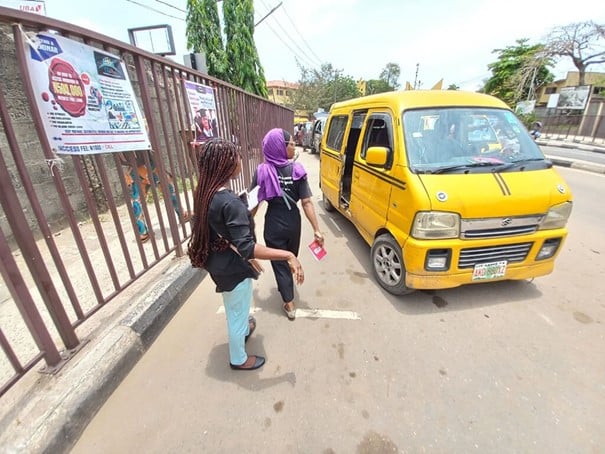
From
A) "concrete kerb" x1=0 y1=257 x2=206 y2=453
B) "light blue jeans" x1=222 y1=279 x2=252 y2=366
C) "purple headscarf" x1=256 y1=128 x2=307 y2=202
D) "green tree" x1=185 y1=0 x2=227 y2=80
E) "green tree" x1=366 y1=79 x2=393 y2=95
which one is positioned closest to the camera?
"concrete kerb" x1=0 y1=257 x2=206 y2=453

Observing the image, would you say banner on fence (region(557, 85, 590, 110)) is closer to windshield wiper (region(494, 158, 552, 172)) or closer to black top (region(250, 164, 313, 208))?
windshield wiper (region(494, 158, 552, 172))

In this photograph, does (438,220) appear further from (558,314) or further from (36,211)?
(36,211)

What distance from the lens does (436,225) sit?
7.79ft

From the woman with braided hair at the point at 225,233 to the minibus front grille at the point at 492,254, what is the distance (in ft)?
5.31

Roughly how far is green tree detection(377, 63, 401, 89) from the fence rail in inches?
2528

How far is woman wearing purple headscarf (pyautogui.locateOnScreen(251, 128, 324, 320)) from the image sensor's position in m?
2.31

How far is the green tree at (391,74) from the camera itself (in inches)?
2349

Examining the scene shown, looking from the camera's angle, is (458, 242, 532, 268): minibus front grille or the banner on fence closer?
(458, 242, 532, 268): minibus front grille

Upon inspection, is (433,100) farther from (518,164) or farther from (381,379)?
(381,379)

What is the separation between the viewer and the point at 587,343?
2271mm

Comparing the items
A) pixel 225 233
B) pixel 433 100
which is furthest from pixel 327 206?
pixel 225 233

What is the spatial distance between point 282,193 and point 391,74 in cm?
6899

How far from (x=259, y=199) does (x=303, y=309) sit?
1192 mm

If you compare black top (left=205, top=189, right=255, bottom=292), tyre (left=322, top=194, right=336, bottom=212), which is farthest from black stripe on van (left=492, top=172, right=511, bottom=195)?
tyre (left=322, top=194, right=336, bottom=212)
